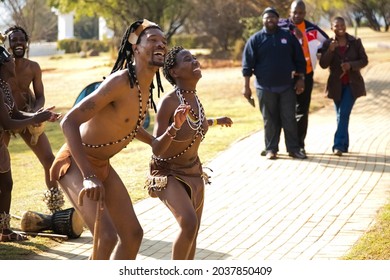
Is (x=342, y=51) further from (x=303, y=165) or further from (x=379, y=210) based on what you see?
(x=379, y=210)

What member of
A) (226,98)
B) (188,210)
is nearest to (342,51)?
(188,210)

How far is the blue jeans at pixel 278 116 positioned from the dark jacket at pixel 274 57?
0.17m

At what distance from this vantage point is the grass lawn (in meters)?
9.61

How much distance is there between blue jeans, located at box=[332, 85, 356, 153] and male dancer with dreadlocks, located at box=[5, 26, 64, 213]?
5124 millimetres

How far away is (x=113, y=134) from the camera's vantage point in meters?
6.33

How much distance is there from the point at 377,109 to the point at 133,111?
44.9 ft

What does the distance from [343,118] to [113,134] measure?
759 cm

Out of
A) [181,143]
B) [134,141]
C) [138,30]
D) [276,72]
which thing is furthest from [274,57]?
[138,30]

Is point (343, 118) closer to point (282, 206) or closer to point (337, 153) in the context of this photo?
point (337, 153)

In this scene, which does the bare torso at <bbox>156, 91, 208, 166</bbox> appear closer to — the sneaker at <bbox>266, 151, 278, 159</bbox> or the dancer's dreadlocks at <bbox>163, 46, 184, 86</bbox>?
the dancer's dreadlocks at <bbox>163, 46, 184, 86</bbox>

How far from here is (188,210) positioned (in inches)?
259

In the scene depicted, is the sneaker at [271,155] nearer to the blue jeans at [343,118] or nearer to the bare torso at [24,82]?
the blue jeans at [343,118]

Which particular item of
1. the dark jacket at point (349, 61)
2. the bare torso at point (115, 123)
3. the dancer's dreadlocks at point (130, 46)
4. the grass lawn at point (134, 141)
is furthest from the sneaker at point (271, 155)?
the bare torso at point (115, 123)

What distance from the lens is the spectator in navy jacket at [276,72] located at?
509 inches
